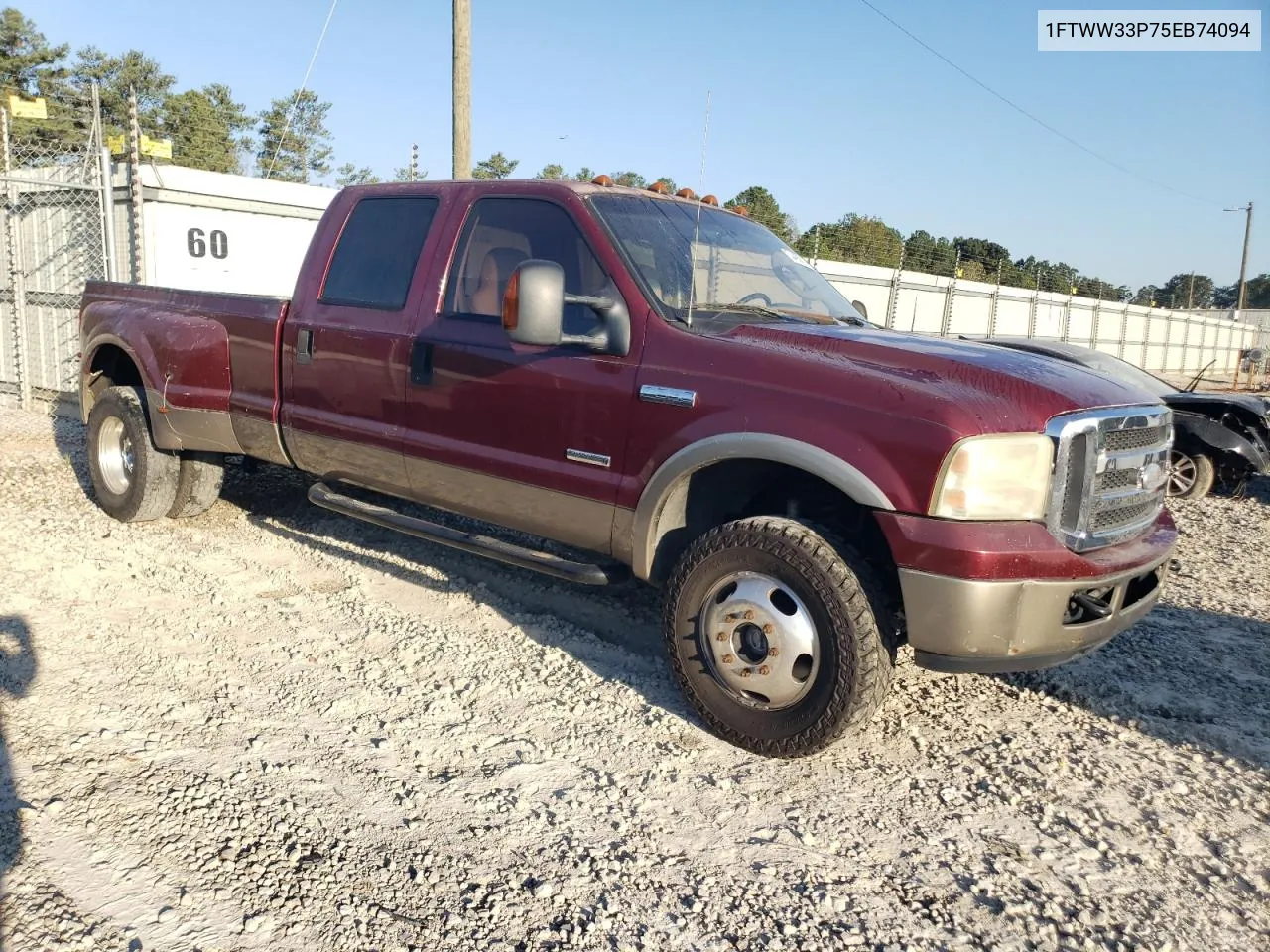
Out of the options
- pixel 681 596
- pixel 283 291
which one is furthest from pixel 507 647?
pixel 283 291

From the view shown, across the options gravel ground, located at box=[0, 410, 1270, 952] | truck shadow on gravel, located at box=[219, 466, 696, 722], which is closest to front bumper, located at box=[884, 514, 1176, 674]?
gravel ground, located at box=[0, 410, 1270, 952]

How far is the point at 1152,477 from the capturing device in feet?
12.1

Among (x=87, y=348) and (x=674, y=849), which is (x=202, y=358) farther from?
(x=674, y=849)

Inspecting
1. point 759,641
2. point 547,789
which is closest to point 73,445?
point 547,789

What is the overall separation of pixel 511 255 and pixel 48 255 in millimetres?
8803

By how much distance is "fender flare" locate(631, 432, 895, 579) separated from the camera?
3.23 m

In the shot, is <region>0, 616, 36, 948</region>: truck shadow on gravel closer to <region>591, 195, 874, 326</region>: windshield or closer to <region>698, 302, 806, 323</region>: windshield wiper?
<region>591, 195, 874, 326</region>: windshield

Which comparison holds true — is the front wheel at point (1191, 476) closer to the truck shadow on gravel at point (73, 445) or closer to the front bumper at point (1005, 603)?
the front bumper at point (1005, 603)

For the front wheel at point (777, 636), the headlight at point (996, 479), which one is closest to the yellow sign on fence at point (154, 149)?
the front wheel at point (777, 636)

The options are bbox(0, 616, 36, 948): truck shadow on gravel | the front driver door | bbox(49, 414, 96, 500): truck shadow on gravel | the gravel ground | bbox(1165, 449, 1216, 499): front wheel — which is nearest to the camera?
the gravel ground

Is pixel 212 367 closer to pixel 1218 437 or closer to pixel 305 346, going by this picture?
pixel 305 346

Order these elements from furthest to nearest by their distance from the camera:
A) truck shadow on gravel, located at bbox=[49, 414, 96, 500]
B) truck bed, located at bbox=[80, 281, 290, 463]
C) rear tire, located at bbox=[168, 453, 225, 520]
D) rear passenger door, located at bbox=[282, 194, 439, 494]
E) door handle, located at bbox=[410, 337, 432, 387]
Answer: truck shadow on gravel, located at bbox=[49, 414, 96, 500], rear tire, located at bbox=[168, 453, 225, 520], truck bed, located at bbox=[80, 281, 290, 463], rear passenger door, located at bbox=[282, 194, 439, 494], door handle, located at bbox=[410, 337, 432, 387]

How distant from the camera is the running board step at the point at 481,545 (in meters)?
4.04

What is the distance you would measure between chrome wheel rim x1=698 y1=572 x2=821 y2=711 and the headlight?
630mm
